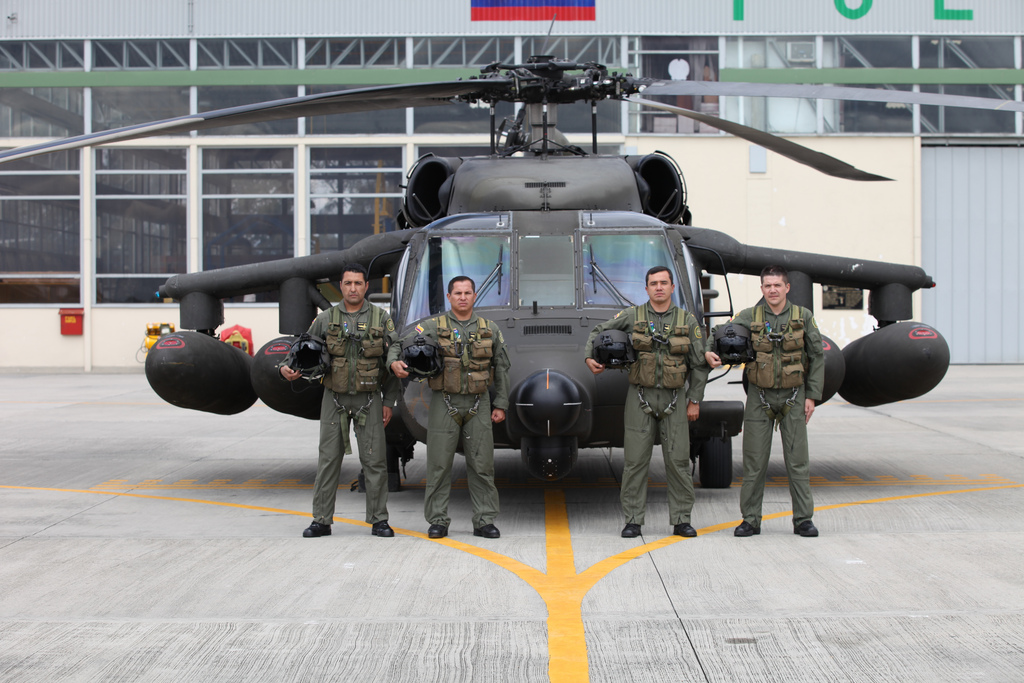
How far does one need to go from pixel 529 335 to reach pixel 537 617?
8.31ft

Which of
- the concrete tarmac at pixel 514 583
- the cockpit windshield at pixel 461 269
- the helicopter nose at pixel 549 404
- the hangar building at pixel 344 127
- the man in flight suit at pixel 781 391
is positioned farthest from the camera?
the hangar building at pixel 344 127

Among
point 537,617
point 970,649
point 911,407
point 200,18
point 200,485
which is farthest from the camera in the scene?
point 200,18

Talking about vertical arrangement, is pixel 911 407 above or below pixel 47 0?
below

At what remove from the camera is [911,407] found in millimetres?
16062

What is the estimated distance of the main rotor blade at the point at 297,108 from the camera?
21.7ft

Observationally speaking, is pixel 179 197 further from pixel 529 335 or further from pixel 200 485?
pixel 529 335

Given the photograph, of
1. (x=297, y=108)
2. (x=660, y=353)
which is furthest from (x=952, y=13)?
(x=660, y=353)

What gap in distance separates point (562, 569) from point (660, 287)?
1988 mm

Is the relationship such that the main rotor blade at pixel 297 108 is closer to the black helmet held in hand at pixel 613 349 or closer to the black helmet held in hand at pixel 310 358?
the black helmet held in hand at pixel 310 358

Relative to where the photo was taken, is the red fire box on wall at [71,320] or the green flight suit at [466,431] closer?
the green flight suit at [466,431]

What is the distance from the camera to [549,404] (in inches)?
238

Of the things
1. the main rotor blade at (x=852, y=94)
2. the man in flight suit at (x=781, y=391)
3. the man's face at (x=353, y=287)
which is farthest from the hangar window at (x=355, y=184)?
the man in flight suit at (x=781, y=391)

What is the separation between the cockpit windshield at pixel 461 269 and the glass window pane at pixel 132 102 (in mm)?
19391

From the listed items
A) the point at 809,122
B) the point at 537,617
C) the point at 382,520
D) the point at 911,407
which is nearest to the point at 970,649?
the point at 537,617
